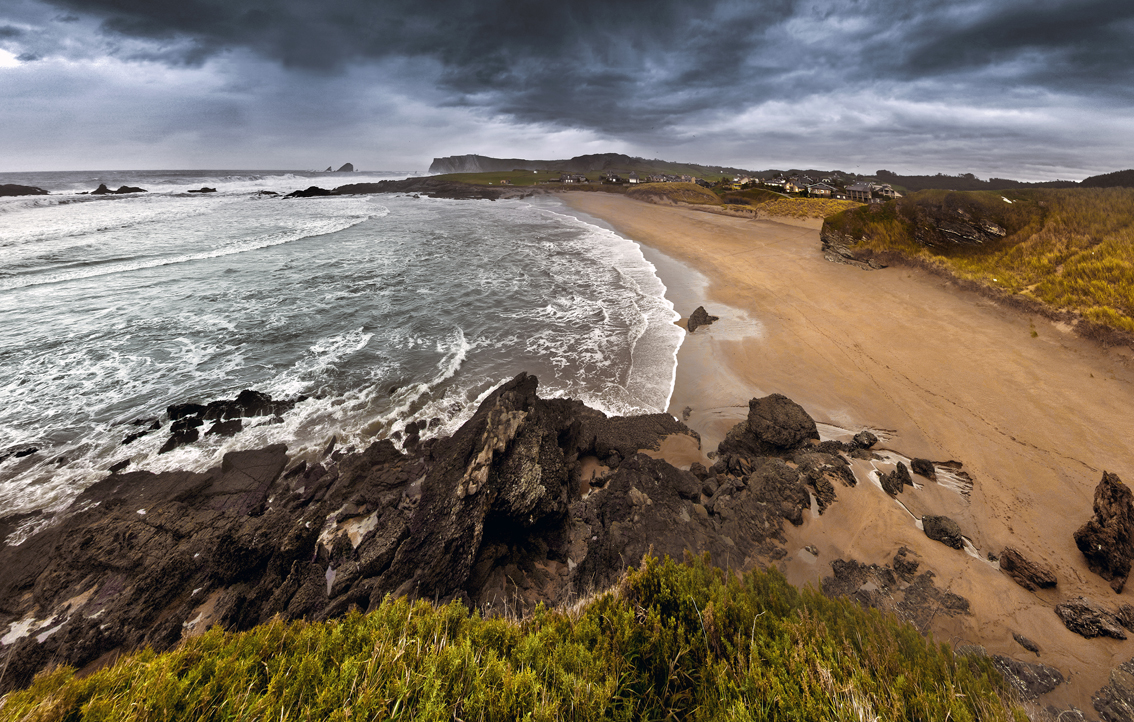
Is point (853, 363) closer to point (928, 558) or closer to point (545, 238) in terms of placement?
point (928, 558)

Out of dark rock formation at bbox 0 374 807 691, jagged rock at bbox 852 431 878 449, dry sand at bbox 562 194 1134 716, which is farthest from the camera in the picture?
jagged rock at bbox 852 431 878 449

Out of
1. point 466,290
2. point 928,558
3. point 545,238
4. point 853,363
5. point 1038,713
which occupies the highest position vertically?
point 545,238

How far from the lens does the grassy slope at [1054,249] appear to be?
11.9 m

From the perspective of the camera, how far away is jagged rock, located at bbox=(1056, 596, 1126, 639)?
4.76m

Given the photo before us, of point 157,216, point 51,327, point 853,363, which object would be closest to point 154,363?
point 51,327

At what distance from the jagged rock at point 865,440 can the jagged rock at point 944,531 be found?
2019 mm

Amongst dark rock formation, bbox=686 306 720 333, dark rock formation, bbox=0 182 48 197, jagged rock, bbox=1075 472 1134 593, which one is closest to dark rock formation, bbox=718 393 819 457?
jagged rock, bbox=1075 472 1134 593

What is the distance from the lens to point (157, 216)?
41.8 metres

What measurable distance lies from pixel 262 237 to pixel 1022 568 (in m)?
45.2

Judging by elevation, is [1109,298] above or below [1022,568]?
above

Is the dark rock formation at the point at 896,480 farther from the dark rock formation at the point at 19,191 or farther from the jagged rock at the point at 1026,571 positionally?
the dark rock formation at the point at 19,191

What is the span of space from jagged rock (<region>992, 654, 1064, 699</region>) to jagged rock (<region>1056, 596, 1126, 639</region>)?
93cm

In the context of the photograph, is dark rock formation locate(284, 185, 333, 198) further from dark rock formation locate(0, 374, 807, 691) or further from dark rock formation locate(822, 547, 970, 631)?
dark rock formation locate(822, 547, 970, 631)

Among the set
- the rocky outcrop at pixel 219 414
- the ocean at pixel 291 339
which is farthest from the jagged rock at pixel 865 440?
the rocky outcrop at pixel 219 414
